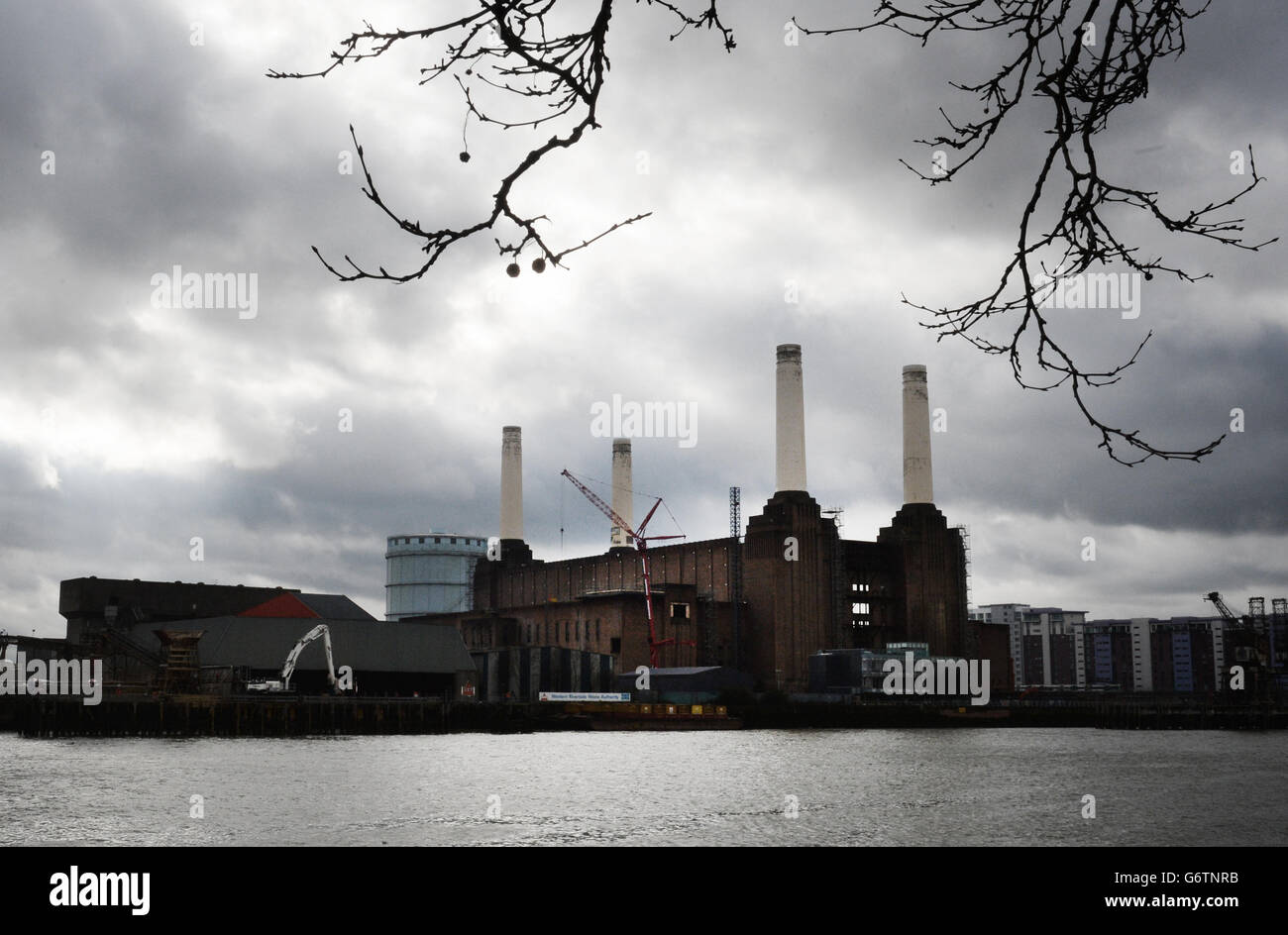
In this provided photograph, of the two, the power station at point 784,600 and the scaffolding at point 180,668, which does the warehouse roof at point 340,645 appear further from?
the power station at point 784,600

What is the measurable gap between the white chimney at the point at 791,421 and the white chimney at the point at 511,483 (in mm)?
34178

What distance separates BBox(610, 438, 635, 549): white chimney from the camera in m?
133

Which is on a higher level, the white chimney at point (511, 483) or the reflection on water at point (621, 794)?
the white chimney at point (511, 483)

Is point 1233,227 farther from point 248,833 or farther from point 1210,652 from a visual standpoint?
point 1210,652

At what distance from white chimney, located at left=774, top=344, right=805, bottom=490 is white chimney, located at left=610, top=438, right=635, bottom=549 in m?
29.7

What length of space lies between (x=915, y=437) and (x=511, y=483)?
145ft

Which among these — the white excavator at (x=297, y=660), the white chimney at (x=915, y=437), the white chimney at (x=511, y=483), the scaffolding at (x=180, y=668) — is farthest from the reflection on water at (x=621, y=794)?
the white chimney at (x=511, y=483)

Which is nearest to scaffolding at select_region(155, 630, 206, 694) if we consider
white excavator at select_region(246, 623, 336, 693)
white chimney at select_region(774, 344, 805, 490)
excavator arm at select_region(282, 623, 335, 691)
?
white excavator at select_region(246, 623, 336, 693)

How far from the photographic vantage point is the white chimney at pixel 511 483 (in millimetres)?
130125

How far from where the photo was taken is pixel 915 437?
111438mm

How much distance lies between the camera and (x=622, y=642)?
363ft

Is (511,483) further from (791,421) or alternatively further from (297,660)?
(297,660)
